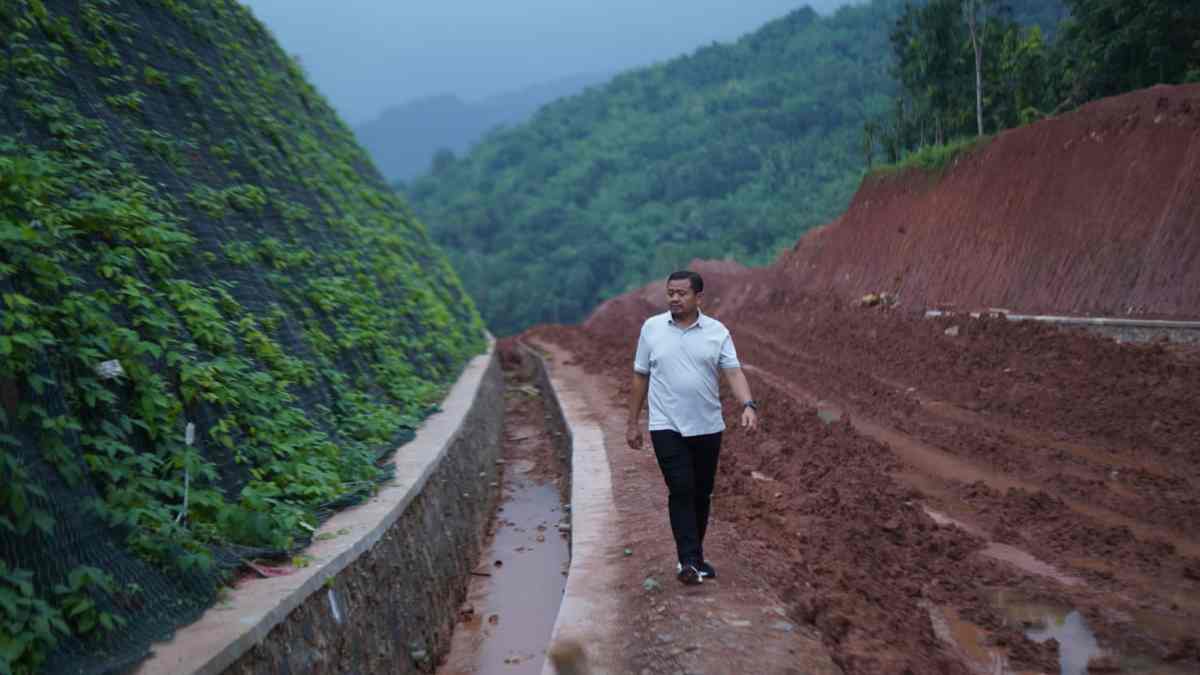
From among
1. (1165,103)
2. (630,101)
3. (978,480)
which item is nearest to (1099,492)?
(978,480)

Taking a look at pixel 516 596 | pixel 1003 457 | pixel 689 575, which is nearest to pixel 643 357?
pixel 689 575

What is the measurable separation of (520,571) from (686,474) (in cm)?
430

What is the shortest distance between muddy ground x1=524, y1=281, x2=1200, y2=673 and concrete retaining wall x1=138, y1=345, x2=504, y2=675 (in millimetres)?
2377

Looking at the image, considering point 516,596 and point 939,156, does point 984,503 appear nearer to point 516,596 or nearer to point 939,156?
point 516,596

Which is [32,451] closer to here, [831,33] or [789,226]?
[789,226]

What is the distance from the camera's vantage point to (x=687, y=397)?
5.45m

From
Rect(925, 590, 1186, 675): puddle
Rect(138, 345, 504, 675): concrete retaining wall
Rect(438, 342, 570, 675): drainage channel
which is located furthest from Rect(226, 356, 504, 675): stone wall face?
Rect(925, 590, 1186, 675): puddle

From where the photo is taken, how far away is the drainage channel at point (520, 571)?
7.28 meters

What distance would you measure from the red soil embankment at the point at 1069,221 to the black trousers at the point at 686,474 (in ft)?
34.0

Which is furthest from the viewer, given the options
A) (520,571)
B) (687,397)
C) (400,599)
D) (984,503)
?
(520,571)

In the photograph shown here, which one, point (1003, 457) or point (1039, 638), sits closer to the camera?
point (1039, 638)

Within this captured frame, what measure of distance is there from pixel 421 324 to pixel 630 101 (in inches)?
3472

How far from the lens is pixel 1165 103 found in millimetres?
15734

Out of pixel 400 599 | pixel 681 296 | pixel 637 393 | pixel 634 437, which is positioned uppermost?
pixel 681 296
